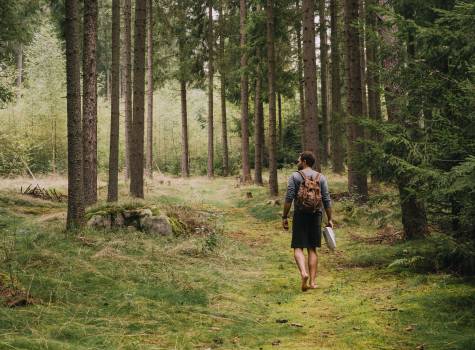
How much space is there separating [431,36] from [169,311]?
16.0ft

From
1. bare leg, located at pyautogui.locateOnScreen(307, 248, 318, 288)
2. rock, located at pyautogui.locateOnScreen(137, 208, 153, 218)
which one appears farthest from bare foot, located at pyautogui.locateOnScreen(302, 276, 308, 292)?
rock, located at pyautogui.locateOnScreen(137, 208, 153, 218)

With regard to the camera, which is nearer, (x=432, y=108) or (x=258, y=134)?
(x=432, y=108)

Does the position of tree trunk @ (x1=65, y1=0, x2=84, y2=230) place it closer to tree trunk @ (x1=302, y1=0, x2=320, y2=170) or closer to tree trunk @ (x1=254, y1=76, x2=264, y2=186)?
tree trunk @ (x1=302, y1=0, x2=320, y2=170)

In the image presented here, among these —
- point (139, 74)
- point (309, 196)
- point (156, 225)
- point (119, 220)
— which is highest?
point (139, 74)

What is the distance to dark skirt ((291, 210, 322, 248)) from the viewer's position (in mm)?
7488

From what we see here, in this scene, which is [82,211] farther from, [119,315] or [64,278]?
[119,315]

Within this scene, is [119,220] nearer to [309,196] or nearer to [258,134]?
[309,196]

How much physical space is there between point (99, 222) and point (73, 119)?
225cm

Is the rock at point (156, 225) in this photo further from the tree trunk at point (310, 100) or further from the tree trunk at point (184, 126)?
the tree trunk at point (184, 126)

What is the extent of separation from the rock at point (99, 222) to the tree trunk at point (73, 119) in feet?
2.15

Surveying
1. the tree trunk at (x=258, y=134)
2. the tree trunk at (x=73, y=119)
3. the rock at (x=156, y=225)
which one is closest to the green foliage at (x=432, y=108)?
the rock at (x=156, y=225)

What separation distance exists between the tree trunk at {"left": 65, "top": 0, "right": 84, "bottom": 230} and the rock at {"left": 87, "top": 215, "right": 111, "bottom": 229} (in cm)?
65

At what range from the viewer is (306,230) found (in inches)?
297

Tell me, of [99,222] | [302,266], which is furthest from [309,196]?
[99,222]
